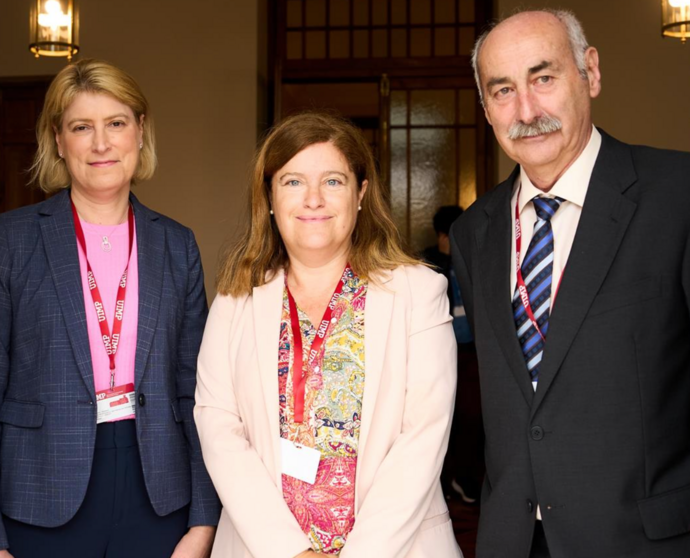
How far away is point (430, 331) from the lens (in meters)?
2.28

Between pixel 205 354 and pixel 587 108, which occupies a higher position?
pixel 587 108

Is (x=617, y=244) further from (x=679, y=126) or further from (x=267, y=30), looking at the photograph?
(x=267, y=30)

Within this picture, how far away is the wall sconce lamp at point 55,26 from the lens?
5.03 m

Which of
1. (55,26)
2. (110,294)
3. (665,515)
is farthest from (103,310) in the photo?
(55,26)

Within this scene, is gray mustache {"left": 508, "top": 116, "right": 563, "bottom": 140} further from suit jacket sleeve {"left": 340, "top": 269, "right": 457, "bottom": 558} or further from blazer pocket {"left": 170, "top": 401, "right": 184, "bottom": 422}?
blazer pocket {"left": 170, "top": 401, "right": 184, "bottom": 422}

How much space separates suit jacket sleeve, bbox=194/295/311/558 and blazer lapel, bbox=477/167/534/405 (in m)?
0.68

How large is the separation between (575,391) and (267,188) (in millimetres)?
1086

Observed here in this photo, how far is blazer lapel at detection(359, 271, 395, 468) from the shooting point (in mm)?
2205

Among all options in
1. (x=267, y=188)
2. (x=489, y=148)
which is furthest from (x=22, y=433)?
(x=489, y=148)

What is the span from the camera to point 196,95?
6922mm

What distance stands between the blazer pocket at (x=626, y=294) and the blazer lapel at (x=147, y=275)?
1211mm

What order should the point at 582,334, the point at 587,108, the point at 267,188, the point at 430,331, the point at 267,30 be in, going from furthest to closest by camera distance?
the point at 267,30, the point at 267,188, the point at 430,331, the point at 587,108, the point at 582,334

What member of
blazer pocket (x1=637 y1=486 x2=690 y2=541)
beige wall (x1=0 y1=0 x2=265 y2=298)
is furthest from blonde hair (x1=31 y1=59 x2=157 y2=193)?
beige wall (x1=0 y1=0 x2=265 y2=298)

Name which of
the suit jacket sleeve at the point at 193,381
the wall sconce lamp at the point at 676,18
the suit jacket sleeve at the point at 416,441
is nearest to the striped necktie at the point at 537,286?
the suit jacket sleeve at the point at 416,441
